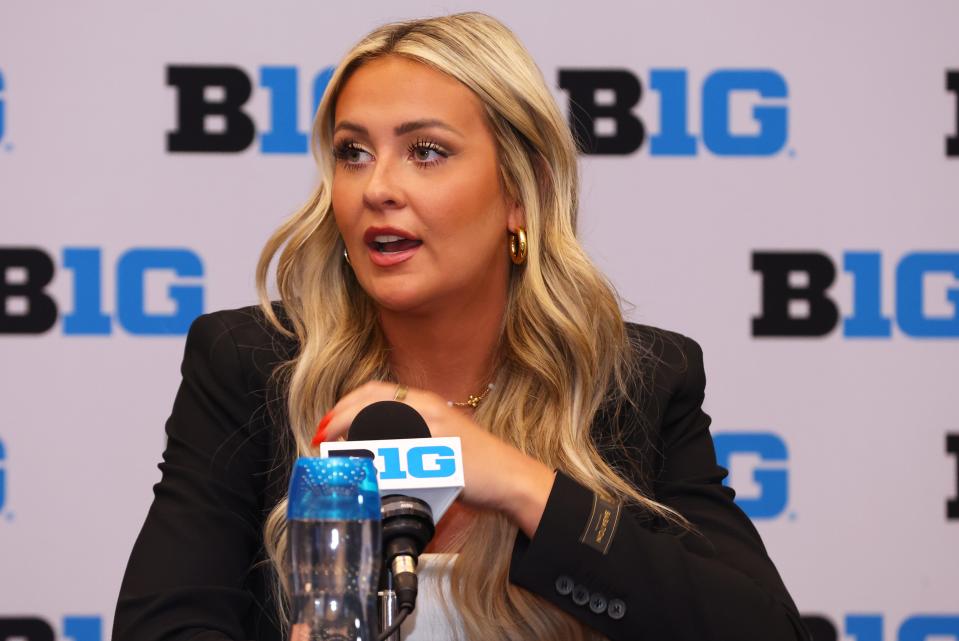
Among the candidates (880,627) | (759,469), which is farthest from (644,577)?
(880,627)

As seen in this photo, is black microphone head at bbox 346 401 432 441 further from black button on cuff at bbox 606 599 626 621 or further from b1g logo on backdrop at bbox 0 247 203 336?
b1g logo on backdrop at bbox 0 247 203 336

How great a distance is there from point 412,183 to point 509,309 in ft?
1.23

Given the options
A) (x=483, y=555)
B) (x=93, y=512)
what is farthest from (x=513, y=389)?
(x=93, y=512)

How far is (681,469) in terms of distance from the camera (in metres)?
2.25

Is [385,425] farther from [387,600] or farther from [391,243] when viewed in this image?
[391,243]

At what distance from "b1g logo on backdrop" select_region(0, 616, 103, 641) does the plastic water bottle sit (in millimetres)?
1912

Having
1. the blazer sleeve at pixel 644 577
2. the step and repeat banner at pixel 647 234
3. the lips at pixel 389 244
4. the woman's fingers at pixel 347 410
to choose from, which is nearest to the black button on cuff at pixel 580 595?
the blazer sleeve at pixel 644 577

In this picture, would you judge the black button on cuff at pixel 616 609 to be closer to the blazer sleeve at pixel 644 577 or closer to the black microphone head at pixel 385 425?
the blazer sleeve at pixel 644 577

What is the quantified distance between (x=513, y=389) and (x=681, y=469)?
0.34 metres

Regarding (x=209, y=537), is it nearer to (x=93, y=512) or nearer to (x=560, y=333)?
(x=560, y=333)

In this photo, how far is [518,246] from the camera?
229 cm

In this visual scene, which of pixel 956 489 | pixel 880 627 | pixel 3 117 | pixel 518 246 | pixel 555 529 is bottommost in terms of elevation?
pixel 880 627

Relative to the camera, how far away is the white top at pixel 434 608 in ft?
6.45

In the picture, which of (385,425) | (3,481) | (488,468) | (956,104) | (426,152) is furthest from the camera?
(956,104)
